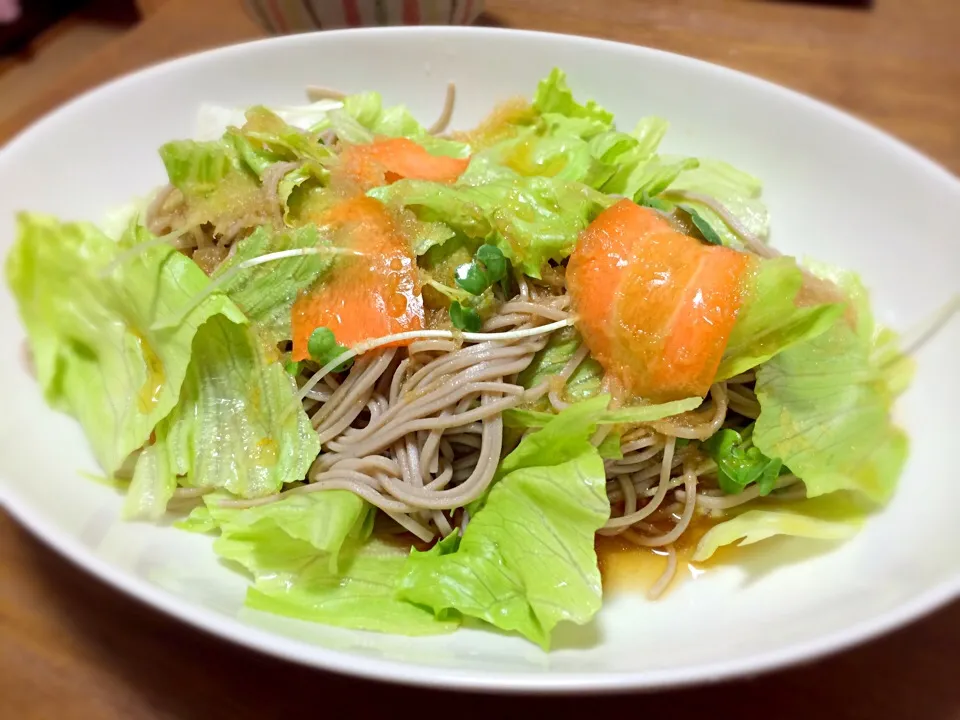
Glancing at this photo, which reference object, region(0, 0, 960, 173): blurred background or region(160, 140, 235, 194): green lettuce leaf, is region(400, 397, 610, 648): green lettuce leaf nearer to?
region(160, 140, 235, 194): green lettuce leaf

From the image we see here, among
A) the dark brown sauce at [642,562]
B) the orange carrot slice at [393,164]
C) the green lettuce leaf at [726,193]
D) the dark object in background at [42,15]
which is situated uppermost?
the dark object in background at [42,15]

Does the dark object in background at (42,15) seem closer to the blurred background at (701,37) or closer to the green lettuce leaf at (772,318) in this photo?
the blurred background at (701,37)

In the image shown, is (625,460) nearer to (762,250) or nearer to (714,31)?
(762,250)

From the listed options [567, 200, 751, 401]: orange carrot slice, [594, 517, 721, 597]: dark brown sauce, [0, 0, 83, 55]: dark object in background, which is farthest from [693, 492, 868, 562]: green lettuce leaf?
[0, 0, 83, 55]: dark object in background

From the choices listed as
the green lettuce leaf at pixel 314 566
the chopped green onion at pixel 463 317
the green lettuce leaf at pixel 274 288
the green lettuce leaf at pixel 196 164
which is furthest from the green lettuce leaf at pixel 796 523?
the green lettuce leaf at pixel 196 164

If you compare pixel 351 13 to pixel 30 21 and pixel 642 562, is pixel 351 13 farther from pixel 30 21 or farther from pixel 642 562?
pixel 30 21

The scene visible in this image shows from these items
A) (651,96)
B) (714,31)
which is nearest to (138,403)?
(651,96)

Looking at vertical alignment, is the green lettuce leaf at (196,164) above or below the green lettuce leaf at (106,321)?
above
